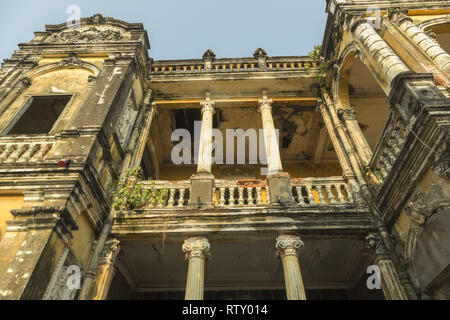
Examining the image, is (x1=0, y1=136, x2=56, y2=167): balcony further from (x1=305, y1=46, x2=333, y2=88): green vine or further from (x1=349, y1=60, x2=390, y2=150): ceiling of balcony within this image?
(x1=349, y1=60, x2=390, y2=150): ceiling of balcony

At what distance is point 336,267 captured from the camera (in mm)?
7828

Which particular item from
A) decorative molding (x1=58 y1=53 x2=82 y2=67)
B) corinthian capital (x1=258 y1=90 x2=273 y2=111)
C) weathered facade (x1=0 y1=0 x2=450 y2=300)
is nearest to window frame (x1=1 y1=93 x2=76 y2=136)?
weathered facade (x1=0 y1=0 x2=450 y2=300)

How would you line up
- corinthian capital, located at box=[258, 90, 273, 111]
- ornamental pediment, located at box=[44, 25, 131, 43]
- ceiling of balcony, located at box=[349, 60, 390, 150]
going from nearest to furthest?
ornamental pediment, located at box=[44, 25, 131, 43], corinthian capital, located at box=[258, 90, 273, 111], ceiling of balcony, located at box=[349, 60, 390, 150]

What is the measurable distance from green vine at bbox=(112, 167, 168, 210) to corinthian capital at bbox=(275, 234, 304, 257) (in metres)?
2.62

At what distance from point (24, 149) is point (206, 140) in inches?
156

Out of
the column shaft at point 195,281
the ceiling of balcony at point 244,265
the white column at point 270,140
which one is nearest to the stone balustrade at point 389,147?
the ceiling of balcony at point 244,265

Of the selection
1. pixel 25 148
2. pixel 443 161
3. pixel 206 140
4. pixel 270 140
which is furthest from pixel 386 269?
pixel 25 148

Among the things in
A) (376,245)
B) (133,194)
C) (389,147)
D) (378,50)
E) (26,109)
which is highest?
(378,50)

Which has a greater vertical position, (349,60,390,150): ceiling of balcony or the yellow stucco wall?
(349,60,390,150): ceiling of balcony

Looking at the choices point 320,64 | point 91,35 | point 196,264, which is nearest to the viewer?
point 196,264

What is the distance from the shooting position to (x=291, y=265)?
17.9ft

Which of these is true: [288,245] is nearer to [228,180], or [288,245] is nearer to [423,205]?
[228,180]

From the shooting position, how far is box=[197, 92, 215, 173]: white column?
7.18 m
